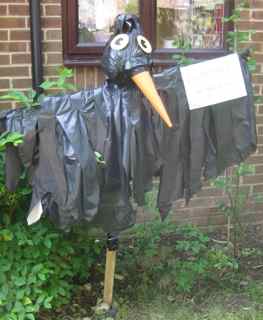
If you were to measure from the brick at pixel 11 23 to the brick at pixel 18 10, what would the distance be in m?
0.04

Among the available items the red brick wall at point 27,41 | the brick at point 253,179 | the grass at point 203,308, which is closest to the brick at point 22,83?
the red brick wall at point 27,41

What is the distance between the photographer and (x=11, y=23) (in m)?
4.11

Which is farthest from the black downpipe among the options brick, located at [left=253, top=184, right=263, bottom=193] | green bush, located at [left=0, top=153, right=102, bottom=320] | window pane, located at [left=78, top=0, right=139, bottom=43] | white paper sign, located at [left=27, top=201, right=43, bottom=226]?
brick, located at [left=253, top=184, right=263, bottom=193]

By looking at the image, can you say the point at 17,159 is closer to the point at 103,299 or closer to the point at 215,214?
the point at 103,299

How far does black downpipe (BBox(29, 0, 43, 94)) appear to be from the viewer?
4086mm

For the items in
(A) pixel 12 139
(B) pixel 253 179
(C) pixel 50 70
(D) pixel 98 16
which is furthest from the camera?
(B) pixel 253 179

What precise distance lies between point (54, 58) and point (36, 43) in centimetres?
19

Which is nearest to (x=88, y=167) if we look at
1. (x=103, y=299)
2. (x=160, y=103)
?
(x=160, y=103)

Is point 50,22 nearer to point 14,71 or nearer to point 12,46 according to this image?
point 12,46

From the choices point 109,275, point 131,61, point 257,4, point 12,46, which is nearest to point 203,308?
point 109,275

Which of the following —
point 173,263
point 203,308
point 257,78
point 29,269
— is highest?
point 257,78

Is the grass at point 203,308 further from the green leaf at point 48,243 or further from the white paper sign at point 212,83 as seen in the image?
the white paper sign at point 212,83

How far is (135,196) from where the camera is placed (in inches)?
120

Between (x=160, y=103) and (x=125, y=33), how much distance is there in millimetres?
419
